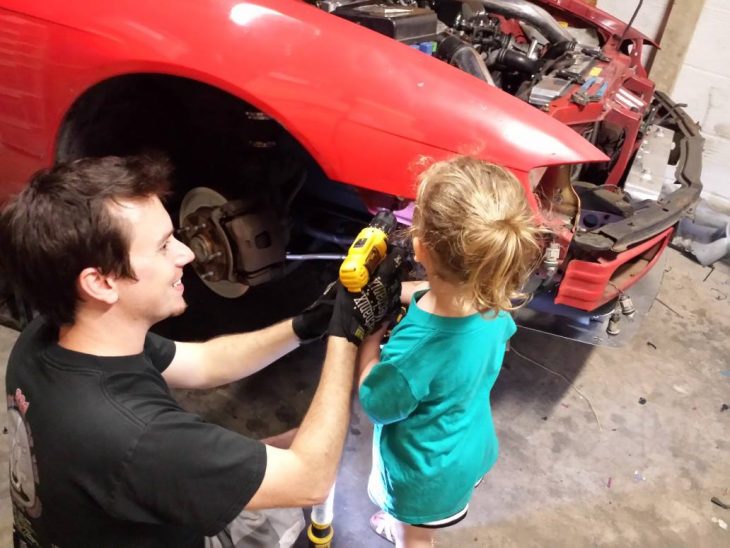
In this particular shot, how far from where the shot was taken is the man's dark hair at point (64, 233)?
1015mm

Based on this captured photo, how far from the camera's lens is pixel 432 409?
127 cm

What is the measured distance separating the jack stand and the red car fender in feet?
2.87

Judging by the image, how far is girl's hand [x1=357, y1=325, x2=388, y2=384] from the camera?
4.70ft

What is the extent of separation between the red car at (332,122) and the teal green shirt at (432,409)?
458 millimetres

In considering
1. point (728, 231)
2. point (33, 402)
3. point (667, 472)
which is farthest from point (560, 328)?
point (728, 231)

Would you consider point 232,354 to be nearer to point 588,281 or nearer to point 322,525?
point 322,525

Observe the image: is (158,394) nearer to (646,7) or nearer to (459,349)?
(459,349)

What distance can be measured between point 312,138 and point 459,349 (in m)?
0.70

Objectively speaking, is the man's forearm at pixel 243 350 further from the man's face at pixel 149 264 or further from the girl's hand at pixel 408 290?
the man's face at pixel 149 264

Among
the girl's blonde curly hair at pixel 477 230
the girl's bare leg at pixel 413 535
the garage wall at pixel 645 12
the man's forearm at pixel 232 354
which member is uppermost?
the garage wall at pixel 645 12

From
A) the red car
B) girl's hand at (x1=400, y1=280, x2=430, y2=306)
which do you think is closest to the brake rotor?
the red car

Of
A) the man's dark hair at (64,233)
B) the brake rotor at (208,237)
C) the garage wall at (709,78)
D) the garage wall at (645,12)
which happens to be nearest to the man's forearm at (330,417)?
the man's dark hair at (64,233)

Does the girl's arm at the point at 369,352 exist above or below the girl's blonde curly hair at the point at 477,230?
below

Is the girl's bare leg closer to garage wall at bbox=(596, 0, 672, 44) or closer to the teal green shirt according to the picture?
the teal green shirt
